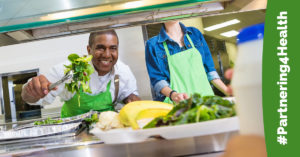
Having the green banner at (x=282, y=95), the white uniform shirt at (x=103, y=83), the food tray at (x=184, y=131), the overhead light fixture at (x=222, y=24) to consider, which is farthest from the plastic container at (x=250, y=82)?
the overhead light fixture at (x=222, y=24)

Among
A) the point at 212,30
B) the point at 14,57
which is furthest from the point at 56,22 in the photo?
the point at 212,30

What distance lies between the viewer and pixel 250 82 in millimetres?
283

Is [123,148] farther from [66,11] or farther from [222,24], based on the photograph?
[222,24]

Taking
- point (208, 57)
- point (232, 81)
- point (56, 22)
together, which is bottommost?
point (232, 81)

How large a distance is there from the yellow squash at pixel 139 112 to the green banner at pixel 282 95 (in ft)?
1.09

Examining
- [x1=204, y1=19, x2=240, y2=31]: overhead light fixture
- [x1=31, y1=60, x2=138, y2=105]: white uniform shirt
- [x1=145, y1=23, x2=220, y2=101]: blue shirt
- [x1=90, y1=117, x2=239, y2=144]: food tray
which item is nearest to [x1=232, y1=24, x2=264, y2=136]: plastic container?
[x1=90, y1=117, x2=239, y2=144]: food tray

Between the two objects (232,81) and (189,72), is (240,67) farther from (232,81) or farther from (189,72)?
(189,72)

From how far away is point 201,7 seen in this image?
1.28m

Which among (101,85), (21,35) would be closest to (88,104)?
(101,85)

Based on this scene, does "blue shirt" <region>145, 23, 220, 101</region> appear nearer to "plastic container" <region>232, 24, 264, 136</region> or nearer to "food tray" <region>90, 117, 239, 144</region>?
"food tray" <region>90, 117, 239, 144</region>

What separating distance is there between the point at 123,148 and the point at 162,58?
3.32 ft

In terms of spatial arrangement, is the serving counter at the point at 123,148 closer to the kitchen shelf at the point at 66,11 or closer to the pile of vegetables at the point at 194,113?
the pile of vegetables at the point at 194,113

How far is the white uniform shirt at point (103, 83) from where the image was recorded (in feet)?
5.20

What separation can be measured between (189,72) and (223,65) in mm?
250
